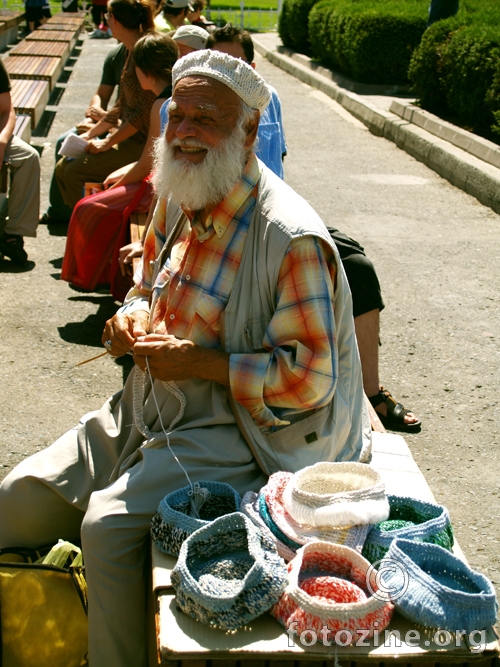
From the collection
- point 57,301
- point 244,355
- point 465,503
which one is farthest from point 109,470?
point 57,301

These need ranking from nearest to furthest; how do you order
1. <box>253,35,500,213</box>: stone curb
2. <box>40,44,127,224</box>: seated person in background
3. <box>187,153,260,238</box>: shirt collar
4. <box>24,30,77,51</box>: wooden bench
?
<box>187,153,260,238</box>: shirt collar
<box>40,44,127,224</box>: seated person in background
<box>253,35,500,213</box>: stone curb
<box>24,30,77,51</box>: wooden bench

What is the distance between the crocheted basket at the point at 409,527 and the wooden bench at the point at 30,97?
284 inches

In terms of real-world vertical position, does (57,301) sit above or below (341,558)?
below

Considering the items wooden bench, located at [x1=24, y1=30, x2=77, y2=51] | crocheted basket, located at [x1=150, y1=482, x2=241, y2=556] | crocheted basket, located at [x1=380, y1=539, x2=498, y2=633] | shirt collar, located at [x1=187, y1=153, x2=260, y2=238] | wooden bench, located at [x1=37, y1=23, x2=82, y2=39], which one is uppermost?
shirt collar, located at [x1=187, y1=153, x2=260, y2=238]

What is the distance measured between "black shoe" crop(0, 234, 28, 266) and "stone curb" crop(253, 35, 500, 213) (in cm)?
451

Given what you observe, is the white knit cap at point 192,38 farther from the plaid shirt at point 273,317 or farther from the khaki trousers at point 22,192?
the plaid shirt at point 273,317

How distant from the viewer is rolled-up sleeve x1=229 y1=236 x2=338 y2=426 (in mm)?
2486

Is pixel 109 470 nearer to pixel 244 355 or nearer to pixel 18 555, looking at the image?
pixel 18 555

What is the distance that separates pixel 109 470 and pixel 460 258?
16.2 feet

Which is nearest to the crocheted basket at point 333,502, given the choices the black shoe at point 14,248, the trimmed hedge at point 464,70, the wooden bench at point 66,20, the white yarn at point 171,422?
the white yarn at point 171,422

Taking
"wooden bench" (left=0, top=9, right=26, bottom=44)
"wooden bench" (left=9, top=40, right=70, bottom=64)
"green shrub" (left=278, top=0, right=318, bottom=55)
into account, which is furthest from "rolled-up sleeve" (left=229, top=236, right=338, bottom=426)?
A: "green shrub" (left=278, top=0, right=318, bottom=55)

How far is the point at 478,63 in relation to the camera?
10.3 m

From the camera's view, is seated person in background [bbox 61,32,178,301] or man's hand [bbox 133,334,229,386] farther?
seated person in background [bbox 61,32,178,301]

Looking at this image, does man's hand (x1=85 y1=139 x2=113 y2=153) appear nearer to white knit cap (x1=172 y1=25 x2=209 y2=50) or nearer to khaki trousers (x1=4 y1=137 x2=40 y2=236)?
khaki trousers (x1=4 y1=137 x2=40 y2=236)
